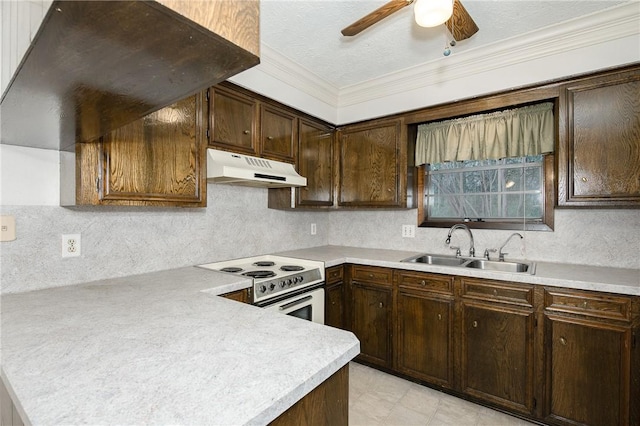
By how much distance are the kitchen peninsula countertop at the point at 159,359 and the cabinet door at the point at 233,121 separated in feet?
3.89

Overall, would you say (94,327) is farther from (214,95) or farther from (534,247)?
(534,247)

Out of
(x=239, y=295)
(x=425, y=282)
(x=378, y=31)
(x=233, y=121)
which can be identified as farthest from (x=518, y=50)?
(x=239, y=295)

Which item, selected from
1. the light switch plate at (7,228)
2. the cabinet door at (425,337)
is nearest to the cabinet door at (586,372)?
the cabinet door at (425,337)

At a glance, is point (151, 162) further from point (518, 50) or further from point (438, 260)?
point (518, 50)

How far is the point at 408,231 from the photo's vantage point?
9.79 ft

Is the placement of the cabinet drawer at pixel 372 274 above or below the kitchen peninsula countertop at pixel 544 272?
below

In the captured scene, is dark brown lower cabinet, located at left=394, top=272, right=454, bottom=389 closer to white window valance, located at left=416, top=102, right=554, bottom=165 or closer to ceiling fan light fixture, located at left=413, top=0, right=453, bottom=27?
white window valance, located at left=416, top=102, right=554, bottom=165

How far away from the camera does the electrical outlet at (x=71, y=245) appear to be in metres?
1.62

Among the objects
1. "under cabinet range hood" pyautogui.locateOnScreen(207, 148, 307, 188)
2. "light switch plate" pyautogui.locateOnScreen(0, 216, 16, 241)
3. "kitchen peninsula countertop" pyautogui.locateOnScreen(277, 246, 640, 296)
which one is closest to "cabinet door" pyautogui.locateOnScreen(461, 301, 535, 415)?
"kitchen peninsula countertop" pyautogui.locateOnScreen(277, 246, 640, 296)

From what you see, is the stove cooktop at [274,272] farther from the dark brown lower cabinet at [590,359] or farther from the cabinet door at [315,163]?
the dark brown lower cabinet at [590,359]

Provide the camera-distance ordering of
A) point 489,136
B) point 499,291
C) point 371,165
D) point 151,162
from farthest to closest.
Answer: point 371,165 < point 489,136 < point 499,291 < point 151,162

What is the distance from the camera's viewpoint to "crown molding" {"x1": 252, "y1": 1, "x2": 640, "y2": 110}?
1.91 metres

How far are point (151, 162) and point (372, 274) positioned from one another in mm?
1814

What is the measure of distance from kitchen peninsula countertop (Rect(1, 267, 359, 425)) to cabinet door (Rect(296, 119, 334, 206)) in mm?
1658
